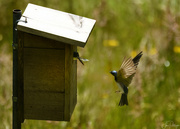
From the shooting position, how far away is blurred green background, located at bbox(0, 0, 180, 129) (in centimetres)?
418

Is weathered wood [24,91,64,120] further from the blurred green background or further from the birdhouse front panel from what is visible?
the blurred green background

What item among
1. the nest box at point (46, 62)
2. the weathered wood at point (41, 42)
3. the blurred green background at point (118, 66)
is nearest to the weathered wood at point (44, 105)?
the nest box at point (46, 62)

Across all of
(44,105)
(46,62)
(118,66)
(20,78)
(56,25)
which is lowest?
(118,66)

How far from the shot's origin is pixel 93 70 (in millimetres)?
4781

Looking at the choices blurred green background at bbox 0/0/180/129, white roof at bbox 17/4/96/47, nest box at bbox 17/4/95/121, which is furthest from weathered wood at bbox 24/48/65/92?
blurred green background at bbox 0/0/180/129

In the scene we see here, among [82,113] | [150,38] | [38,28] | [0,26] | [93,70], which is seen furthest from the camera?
[0,26]

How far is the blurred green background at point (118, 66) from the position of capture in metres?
4.18

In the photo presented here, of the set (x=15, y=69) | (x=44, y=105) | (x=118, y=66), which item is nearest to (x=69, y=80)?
(x=44, y=105)

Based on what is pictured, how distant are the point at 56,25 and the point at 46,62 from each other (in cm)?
27

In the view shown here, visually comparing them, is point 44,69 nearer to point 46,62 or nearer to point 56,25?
point 46,62

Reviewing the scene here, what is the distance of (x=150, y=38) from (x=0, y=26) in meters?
1.87

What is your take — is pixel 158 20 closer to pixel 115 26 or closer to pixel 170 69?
pixel 115 26

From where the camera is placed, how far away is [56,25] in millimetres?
3131

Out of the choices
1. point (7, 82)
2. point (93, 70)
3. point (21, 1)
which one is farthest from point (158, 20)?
point (7, 82)
